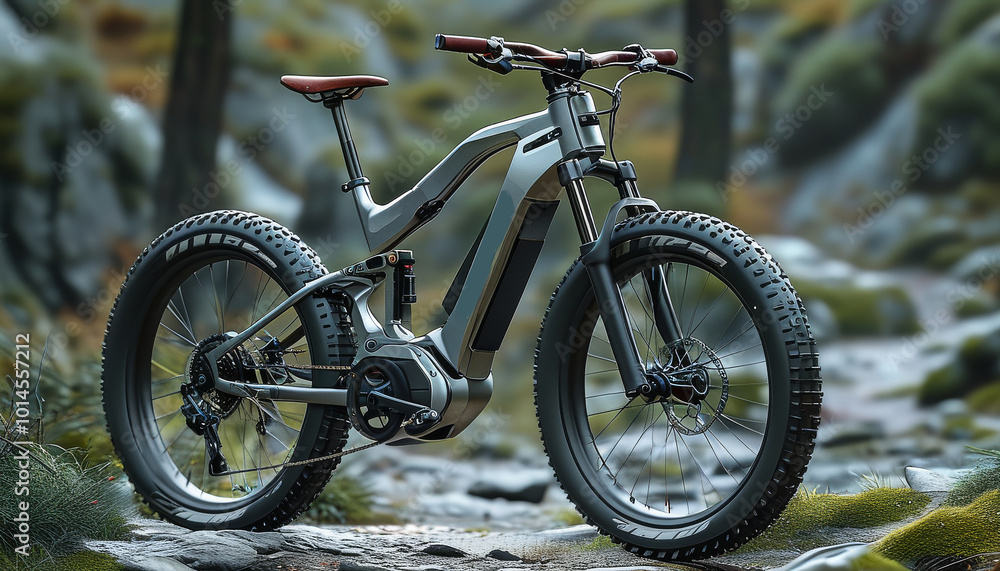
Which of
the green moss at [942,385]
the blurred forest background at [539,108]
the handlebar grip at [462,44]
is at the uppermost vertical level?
the blurred forest background at [539,108]

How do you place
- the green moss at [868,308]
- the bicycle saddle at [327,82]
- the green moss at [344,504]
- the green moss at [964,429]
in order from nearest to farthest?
the bicycle saddle at [327,82]
the green moss at [344,504]
the green moss at [964,429]
the green moss at [868,308]

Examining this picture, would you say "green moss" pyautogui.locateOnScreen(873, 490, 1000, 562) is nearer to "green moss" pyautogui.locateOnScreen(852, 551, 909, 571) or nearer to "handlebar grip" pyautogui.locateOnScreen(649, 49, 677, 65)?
"green moss" pyautogui.locateOnScreen(852, 551, 909, 571)

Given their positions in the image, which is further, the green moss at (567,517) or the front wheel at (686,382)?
the green moss at (567,517)

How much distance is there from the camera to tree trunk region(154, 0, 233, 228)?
869 cm

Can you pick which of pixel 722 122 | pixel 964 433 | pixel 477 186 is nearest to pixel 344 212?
pixel 477 186

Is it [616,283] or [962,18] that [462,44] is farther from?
[962,18]

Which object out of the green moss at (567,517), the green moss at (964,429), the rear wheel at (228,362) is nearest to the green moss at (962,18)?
the green moss at (964,429)

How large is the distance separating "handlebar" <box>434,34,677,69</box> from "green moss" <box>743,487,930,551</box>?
156 cm

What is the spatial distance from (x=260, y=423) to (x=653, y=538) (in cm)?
139

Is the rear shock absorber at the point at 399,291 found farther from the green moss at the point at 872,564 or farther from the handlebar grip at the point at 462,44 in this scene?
the green moss at the point at 872,564

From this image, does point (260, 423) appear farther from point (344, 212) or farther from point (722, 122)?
point (722, 122)

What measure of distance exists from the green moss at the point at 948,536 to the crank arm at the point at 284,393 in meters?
1.66

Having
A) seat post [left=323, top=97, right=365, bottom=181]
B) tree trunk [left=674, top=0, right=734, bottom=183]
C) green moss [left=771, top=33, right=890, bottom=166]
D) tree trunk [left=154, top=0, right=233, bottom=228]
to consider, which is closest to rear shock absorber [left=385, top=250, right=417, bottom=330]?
seat post [left=323, top=97, right=365, bottom=181]

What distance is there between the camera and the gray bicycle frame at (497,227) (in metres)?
2.87
